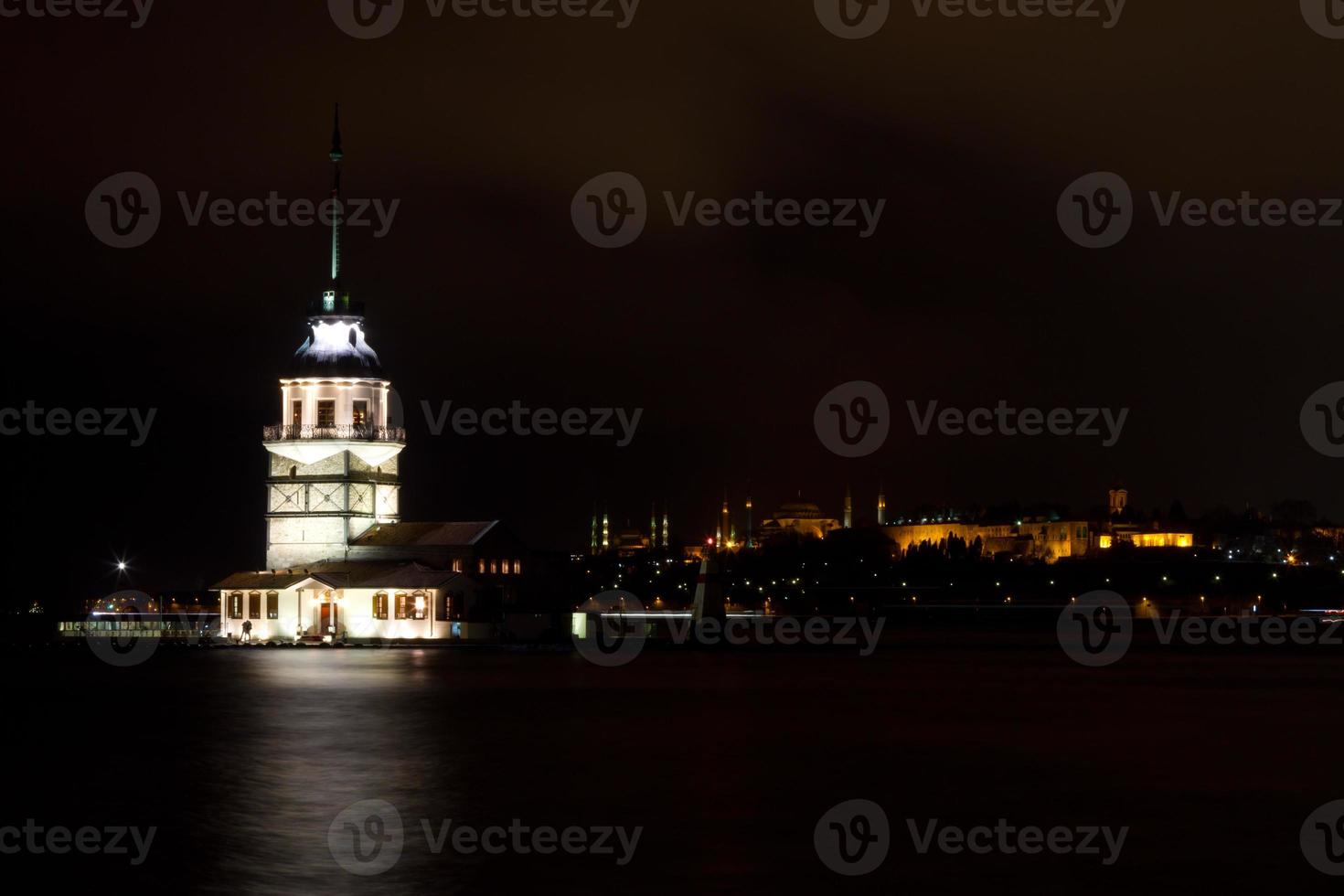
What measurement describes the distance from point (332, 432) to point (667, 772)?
52675 mm

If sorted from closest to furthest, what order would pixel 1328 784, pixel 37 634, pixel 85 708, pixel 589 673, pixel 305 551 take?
1. pixel 1328 784
2. pixel 85 708
3. pixel 589 673
4. pixel 305 551
5. pixel 37 634

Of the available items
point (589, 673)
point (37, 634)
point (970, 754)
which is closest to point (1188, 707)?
point (970, 754)

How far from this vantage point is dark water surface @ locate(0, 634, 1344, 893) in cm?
2600

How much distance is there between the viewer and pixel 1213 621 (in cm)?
15462

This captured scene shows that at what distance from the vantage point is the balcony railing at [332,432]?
8725cm

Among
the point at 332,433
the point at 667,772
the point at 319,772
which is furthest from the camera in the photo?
the point at 332,433

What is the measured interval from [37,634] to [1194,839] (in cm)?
10786

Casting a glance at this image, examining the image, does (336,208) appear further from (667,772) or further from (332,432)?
(667,772)

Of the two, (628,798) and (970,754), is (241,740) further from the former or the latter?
(970,754)

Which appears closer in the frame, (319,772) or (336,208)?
(319,772)

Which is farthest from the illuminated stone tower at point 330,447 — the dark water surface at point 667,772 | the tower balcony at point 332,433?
the dark water surface at point 667,772

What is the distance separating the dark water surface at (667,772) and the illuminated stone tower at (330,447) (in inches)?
703

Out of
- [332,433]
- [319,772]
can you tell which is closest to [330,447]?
[332,433]

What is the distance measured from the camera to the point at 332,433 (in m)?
87.2
